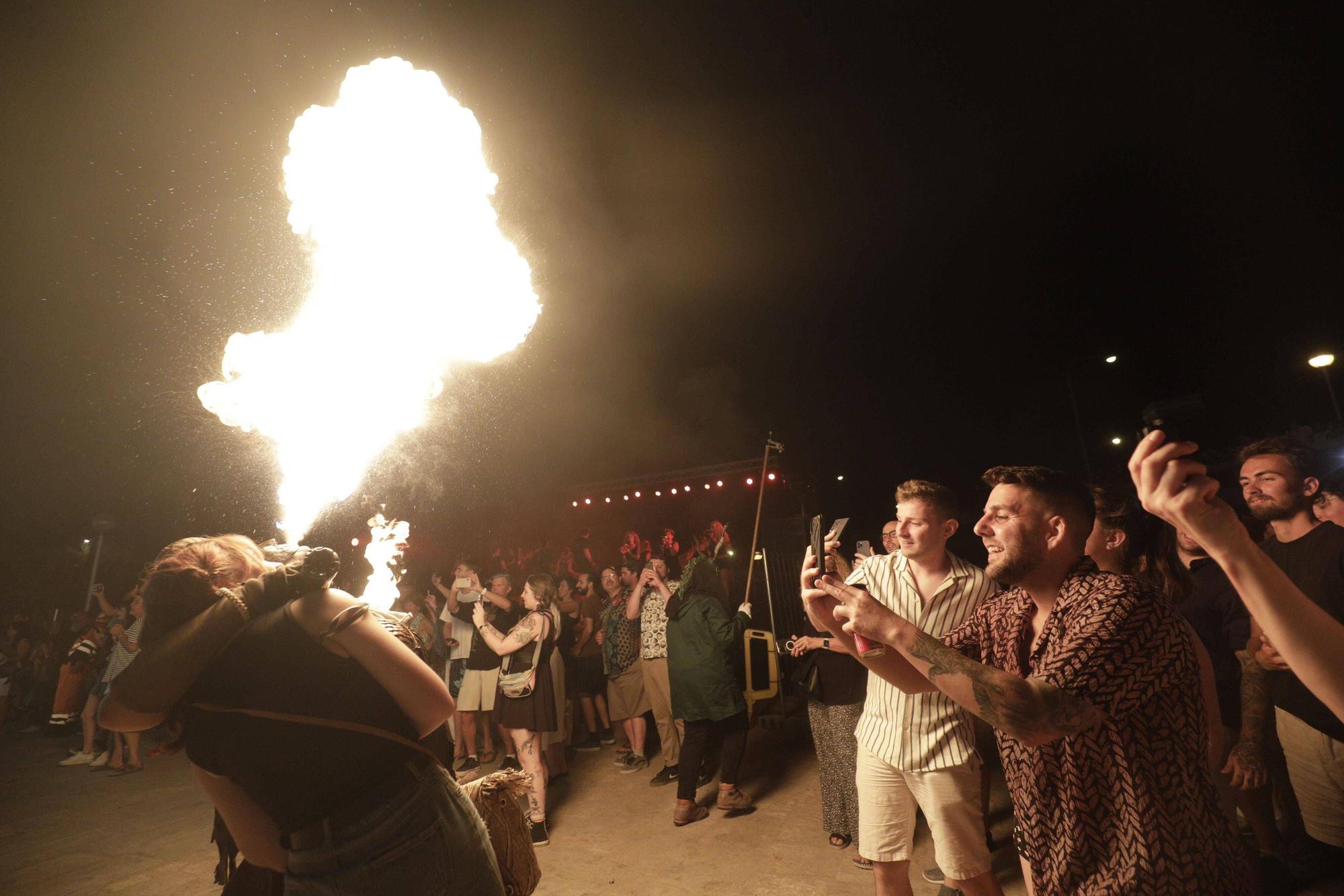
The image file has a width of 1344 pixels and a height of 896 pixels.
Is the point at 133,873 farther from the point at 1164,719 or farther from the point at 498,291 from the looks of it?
the point at 1164,719

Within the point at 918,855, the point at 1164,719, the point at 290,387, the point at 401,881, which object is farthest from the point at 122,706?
the point at 918,855

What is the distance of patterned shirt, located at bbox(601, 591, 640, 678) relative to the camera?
7.96 m

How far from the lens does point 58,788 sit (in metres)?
8.03

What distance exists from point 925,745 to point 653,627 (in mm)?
4668

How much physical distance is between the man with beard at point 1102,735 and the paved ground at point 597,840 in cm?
282

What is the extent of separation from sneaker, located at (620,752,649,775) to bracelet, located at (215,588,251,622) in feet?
20.3

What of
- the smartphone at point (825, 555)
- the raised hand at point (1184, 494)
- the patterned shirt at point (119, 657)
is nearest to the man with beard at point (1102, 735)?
the smartphone at point (825, 555)

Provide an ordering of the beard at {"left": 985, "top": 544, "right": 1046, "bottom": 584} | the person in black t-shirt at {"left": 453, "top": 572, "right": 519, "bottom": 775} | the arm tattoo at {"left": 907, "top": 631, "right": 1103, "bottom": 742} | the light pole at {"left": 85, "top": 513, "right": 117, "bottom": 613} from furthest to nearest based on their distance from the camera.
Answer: the light pole at {"left": 85, "top": 513, "right": 117, "bottom": 613} < the person in black t-shirt at {"left": 453, "top": 572, "right": 519, "bottom": 775} < the beard at {"left": 985, "top": 544, "right": 1046, "bottom": 584} < the arm tattoo at {"left": 907, "top": 631, "right": 1103, "bottom": 742}

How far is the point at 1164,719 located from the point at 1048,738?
425 mm

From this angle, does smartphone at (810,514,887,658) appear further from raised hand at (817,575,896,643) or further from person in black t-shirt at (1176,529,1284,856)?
person in black t-shirt at (1176,529,1284,856)

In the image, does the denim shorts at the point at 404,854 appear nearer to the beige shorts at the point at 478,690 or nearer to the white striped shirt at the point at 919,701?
the white striped shirt at the point at 919,701

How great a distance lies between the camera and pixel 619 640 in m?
8.02

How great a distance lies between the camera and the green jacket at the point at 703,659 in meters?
5.82

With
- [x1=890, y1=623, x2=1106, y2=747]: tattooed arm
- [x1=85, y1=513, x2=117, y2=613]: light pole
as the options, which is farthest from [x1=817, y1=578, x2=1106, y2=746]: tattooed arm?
[x1=85, y1=513, x2=117, y2=613]: light pole
